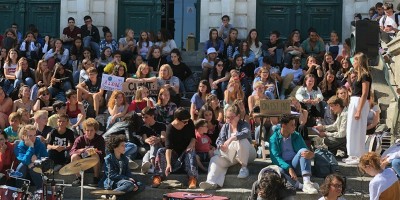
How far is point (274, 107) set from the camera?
1575cm

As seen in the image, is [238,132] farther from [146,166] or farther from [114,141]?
[114,141]

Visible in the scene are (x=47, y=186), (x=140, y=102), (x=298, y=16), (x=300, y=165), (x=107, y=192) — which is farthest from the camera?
(x=298, y=16)

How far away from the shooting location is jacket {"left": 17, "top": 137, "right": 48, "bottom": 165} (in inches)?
587

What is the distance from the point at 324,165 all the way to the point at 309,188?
0.81 meters

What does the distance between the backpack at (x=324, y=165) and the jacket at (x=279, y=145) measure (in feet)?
0.99

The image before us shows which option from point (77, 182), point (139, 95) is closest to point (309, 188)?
point (77, 182)

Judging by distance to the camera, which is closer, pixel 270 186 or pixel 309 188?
pixel 270 186

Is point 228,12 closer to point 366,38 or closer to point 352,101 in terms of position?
point 366,38

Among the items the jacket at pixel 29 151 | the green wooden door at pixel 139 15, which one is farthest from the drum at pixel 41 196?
the green wooden door at pixel 139 15

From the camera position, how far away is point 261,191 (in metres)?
11.7

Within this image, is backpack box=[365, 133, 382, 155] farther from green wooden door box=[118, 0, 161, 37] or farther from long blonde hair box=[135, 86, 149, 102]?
green wooden door box=[118, 0, 161, 37]

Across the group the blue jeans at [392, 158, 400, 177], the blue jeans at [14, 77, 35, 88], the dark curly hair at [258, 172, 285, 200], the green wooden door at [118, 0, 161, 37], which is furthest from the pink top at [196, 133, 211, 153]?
the green wooden door at [118, 0, 161, 37]

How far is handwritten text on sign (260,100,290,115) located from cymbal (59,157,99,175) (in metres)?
3.29

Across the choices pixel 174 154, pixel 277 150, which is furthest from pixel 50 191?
pixel 277 150
